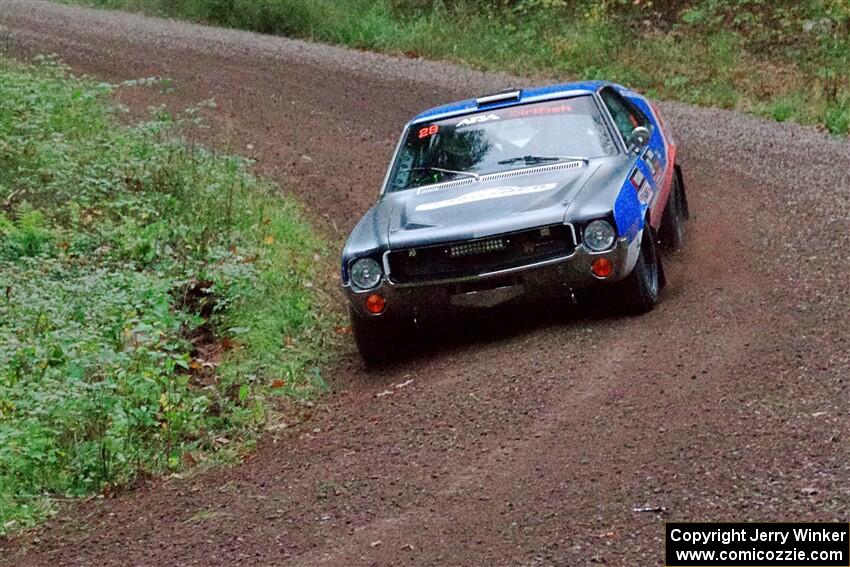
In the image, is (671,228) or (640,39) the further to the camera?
(640,39)

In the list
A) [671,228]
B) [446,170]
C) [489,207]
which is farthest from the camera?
[671,228]

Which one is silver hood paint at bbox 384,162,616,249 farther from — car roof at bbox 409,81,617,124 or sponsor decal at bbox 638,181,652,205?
car roof at bbox 409,81,617,124

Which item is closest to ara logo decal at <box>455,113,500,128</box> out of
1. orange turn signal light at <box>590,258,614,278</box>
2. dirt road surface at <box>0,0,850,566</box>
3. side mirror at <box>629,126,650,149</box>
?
side mirror at <box>629,126,650,149</box>

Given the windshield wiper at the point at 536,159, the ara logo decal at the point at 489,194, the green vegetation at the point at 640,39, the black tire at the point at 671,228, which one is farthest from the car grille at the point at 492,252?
the green vegetation at the point at 640,39

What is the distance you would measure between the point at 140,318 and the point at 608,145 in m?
3.52

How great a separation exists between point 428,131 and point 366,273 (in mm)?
1751

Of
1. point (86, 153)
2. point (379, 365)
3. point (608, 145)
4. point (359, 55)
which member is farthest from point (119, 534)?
point (359, 55)

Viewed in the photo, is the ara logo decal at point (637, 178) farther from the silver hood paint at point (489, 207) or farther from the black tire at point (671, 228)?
the black tire at point (671, 228)

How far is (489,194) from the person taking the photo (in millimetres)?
8336

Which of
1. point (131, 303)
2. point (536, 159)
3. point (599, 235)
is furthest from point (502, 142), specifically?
point (131, 303)

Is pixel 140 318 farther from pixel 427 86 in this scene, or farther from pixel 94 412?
pixel 427 86

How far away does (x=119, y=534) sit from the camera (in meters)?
6.10

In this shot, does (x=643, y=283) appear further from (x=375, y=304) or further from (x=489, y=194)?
(x=375, y=304)
